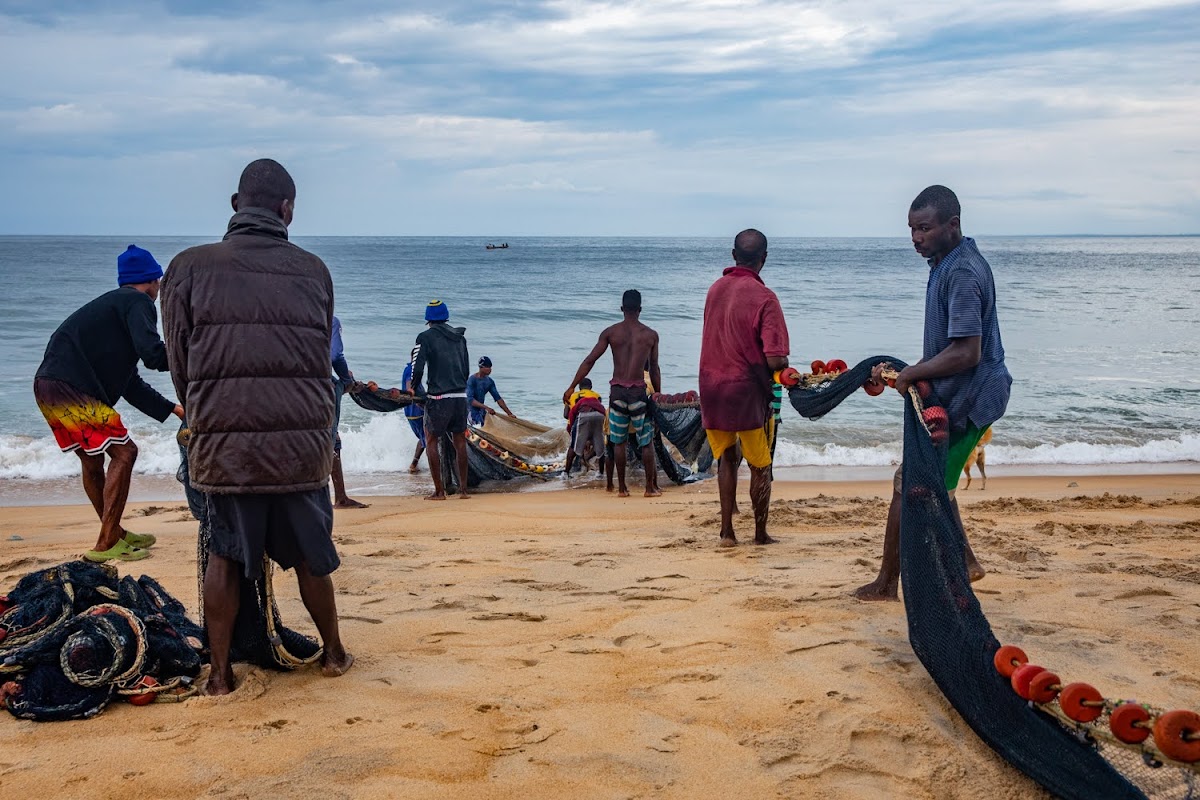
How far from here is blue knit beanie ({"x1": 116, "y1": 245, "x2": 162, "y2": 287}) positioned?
5707mm

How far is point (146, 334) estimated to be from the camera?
5.27m

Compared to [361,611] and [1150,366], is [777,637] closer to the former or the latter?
[361,611]

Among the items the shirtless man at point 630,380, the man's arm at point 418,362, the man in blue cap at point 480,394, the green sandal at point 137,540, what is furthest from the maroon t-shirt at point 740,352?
the man in blue cap at point 480,394

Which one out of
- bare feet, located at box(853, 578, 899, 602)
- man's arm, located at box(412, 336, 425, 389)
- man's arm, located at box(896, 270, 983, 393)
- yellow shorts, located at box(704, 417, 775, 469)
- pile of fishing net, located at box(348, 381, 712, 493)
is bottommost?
pile of fishing net, located at box(348, 381, 712, 493)

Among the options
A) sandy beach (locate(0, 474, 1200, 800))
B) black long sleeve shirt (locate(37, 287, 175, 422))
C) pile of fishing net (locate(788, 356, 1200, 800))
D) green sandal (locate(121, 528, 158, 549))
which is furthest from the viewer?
green sandal (locate(121, 528, 158, 549))

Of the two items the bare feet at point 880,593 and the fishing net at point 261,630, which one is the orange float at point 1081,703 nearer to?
the bare feet at point 880,593

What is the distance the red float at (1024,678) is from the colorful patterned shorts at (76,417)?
4.98m

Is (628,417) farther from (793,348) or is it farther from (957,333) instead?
(793,348)

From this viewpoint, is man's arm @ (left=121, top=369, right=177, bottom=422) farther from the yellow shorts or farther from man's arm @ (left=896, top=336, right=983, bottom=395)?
man's arm @ (left=896, top=336, right=983, bottom=395)

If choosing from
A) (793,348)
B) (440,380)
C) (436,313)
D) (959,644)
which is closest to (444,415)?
(440,380)

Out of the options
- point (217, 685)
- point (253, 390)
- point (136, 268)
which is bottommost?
point (217, 685)

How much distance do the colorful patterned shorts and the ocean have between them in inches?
173

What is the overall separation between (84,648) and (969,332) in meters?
3.61

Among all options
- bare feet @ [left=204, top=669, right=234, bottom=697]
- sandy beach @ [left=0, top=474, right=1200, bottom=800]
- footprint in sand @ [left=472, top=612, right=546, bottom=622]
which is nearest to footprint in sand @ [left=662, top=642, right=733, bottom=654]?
sandy beach @ [left=0, top=474, right=1200, bottom=800]
